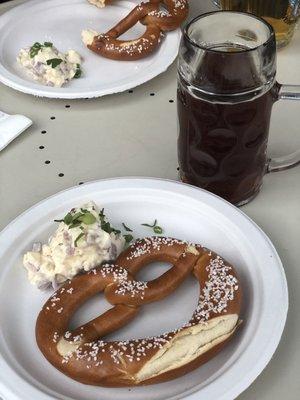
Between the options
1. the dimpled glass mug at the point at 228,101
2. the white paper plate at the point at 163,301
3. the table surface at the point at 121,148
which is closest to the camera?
the white paper plate at the point at 163,301

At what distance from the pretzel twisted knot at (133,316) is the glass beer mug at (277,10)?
60cm

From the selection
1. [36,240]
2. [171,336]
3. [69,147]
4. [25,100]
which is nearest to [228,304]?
[171,336]

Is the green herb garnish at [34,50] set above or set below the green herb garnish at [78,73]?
above

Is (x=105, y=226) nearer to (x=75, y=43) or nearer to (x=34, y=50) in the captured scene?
(x=34, y=50)

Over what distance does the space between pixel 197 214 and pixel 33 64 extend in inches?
19.9

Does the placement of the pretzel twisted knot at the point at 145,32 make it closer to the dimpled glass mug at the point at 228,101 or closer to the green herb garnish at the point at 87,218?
the dimpled glass mug at the point at 228,101

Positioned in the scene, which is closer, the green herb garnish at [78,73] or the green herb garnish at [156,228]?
the green herb garnish at [156,228]

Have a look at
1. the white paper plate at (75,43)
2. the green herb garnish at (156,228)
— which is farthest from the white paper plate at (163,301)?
the white paper plate at (75,43)

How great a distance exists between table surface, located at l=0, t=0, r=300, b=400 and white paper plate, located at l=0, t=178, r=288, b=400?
7cm

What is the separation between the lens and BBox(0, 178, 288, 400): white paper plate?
1.99ft

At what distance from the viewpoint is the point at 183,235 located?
0.80m

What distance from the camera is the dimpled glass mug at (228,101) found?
0.72 metres

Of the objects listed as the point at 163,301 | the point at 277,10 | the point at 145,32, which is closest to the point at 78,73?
the point at 145,32

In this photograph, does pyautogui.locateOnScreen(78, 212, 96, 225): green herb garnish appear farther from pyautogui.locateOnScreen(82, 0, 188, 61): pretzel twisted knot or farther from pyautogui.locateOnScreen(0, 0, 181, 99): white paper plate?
pyautogui.locateOnScreen(82, 0, 188, 61): pretzel twisted knot
